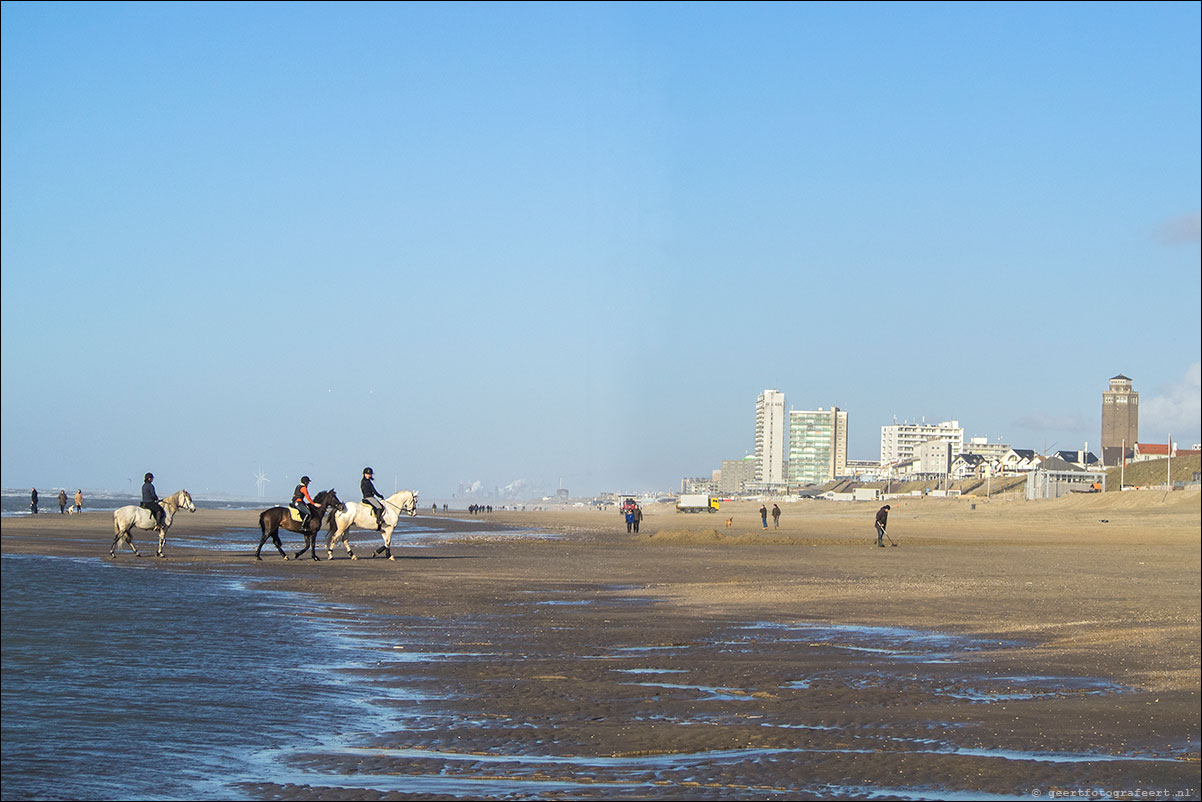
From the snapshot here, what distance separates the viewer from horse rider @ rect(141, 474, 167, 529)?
31286 millimetres

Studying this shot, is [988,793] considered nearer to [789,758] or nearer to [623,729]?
[789,758]

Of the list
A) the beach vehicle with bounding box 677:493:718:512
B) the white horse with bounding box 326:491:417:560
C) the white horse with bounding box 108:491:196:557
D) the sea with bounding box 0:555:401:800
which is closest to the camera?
the sea with bounding box 0:555:401:800

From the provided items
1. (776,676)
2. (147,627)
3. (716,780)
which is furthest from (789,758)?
(147,627)

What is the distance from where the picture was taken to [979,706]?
11.3m

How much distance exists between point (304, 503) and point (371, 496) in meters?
1.77

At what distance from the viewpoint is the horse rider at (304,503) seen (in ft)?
106

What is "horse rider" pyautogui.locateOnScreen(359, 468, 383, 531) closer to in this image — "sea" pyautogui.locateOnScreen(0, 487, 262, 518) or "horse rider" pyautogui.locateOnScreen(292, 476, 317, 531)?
"horse rider" pyautogui.locateOnScreen(292, 476, 317, 531)

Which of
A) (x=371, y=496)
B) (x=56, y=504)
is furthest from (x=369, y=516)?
(x=56, y=504)

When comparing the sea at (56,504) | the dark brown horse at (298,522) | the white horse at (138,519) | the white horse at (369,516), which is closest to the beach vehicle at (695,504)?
the sea at (56,504)

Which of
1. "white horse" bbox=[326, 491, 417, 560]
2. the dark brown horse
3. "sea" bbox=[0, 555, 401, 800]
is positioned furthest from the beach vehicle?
"sea" bbox=[0, 555, 401, 800]

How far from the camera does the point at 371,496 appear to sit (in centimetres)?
3284

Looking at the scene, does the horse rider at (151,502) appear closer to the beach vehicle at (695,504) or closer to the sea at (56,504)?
the sea at (56,504)

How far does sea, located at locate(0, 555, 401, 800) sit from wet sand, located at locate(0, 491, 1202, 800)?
490mm

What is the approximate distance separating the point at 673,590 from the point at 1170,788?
16.7 m
